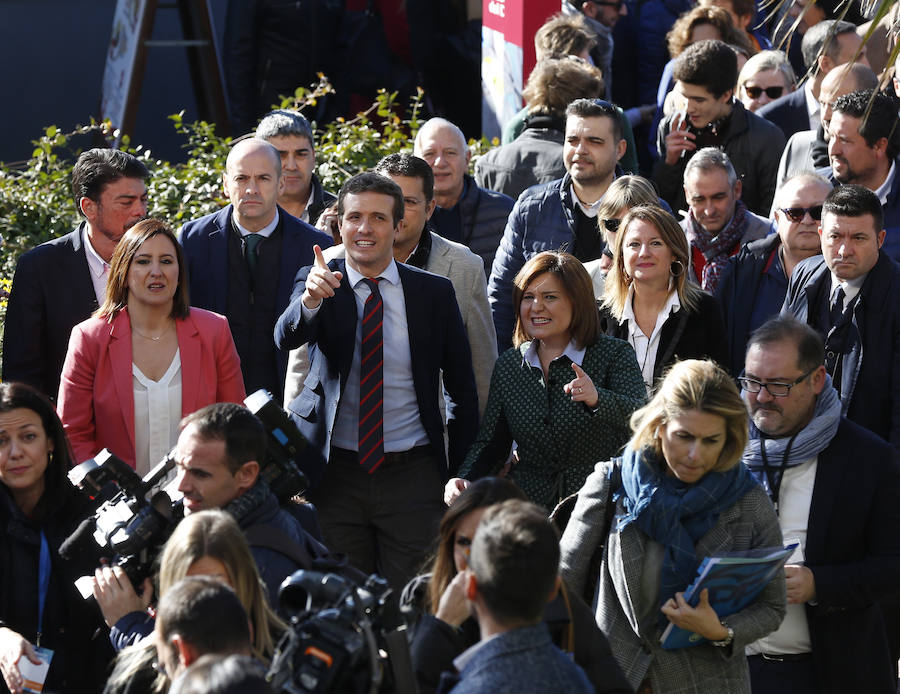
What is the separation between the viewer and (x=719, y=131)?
7.88 meters

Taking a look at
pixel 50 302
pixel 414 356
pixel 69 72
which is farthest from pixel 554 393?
pixel 69 72

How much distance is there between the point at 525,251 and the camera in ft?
23.1

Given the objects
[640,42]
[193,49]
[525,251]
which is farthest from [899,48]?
[193,49]

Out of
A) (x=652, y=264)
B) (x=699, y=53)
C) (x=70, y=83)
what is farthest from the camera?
(x=70, y=83)

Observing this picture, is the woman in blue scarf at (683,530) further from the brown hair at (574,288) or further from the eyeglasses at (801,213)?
the eyeglasses at (801,213)

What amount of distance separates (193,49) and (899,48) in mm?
7536

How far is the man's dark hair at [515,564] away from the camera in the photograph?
3.27 meters

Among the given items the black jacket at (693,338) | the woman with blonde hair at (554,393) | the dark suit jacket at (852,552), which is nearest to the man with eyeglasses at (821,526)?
the dark suit jacket at (852,552)

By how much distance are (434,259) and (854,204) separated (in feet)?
6.06

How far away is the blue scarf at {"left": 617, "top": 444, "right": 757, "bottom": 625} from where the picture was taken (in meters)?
4.36

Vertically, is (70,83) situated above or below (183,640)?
above

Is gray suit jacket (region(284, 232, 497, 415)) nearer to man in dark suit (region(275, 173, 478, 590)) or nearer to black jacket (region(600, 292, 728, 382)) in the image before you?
man in dark suit (region(275, 173, 478, 590))

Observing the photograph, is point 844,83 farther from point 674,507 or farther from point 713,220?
point 674,507

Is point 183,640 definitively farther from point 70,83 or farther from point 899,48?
point 70,83
